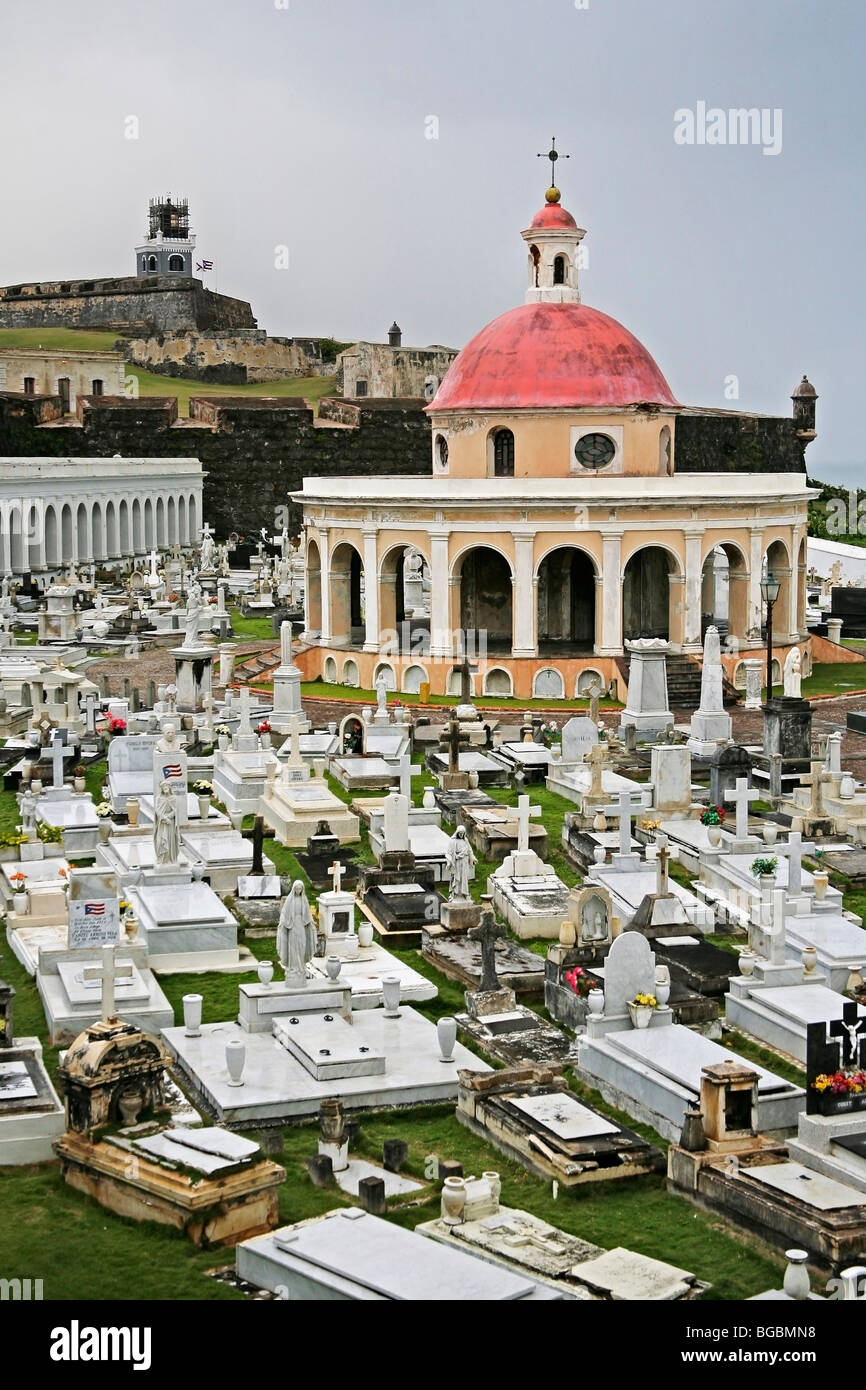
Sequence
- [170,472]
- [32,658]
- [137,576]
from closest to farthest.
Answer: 1. [32,658]
2. [137,576]
3. [170,472]

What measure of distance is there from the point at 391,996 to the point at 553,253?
25.9 m

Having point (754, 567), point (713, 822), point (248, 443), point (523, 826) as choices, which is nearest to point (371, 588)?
point (754, 567)

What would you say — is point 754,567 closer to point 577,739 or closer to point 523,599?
point 523,599

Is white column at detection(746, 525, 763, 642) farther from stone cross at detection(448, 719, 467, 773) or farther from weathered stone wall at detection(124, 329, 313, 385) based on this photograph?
weathered stone wall at detection(124, 329, 313, 385)

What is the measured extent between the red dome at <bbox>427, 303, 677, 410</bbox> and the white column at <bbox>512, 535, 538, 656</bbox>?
3.22 metres

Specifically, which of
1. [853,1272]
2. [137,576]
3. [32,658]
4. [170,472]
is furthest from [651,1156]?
[170,472]

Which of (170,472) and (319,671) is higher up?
(170,472)

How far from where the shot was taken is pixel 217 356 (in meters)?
87.0

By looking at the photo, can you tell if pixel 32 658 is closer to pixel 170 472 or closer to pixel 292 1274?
pixel 292 1274

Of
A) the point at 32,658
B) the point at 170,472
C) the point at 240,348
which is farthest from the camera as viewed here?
the point at 240,348

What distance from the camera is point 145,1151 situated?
1130cm

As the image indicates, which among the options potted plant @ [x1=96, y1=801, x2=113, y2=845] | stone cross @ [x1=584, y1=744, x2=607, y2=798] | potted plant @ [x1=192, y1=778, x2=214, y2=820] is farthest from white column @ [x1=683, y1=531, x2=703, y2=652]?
potted plant @ [x1=96, y1=801, x2=113, y2=845]

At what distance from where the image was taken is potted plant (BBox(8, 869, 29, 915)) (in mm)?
17094
